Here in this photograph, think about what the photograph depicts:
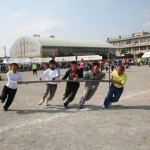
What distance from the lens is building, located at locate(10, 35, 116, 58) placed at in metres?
89.2

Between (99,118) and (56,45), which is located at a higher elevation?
(56,45)

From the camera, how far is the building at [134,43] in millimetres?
104375

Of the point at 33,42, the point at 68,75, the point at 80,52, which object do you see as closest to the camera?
the point at 68,75

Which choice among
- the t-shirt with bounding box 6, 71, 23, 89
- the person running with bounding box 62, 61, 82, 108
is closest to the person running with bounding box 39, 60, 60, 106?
the person running with bounding box 62, 61, 82, 108

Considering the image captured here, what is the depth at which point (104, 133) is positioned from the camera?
6.01m

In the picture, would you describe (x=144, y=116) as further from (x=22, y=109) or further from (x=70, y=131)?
(x=22, y=109)

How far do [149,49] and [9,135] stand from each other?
101m

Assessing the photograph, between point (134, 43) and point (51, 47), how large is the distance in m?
35.4

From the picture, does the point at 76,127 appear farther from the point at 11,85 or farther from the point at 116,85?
the point at 11,85

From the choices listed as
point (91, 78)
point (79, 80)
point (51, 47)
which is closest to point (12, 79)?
point (79, 80)

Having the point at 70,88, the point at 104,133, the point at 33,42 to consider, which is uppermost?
the point at 33,42

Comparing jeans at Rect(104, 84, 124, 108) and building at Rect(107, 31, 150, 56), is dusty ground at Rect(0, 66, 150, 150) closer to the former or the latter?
jeans at Rect(104, 84, 124, 108)

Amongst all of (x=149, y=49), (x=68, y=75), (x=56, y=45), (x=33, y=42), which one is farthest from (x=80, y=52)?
(x=68, y=75)

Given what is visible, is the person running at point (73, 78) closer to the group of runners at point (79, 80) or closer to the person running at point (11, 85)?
the group of runners at point (79, 80)
